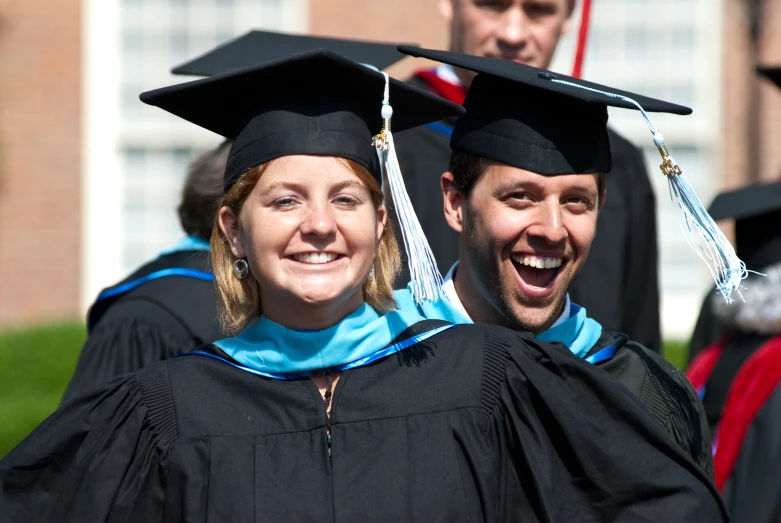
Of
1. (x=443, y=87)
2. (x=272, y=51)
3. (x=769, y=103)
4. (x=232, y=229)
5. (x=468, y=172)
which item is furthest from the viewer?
(x=769, y=103)

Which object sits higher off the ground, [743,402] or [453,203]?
[453,203]

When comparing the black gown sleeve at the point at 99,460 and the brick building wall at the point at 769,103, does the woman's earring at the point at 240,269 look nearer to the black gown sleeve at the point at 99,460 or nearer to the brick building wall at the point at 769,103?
the black gown sleeve at the point at 99,460

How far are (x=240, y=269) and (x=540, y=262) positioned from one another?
72cm

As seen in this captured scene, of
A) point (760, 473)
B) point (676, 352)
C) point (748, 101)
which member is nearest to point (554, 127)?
point (760, 473)

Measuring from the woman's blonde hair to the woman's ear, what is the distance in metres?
0.02

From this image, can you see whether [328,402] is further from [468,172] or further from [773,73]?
[773,73]

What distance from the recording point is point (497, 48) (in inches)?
154

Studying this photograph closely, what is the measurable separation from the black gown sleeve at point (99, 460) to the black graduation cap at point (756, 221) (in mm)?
2830

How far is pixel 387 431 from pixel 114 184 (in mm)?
8766

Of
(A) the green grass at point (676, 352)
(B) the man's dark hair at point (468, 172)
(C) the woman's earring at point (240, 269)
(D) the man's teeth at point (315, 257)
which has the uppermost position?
(B) the man's dark hair at point (468, 172)

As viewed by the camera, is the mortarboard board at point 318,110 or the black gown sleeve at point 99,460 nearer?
the black gown sleeve at point 99,460

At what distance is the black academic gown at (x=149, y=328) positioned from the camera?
3.83 meters

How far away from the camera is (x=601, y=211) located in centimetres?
416

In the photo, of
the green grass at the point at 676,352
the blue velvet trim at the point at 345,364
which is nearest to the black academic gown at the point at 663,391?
the blue velvet trim at the point at 345,364
